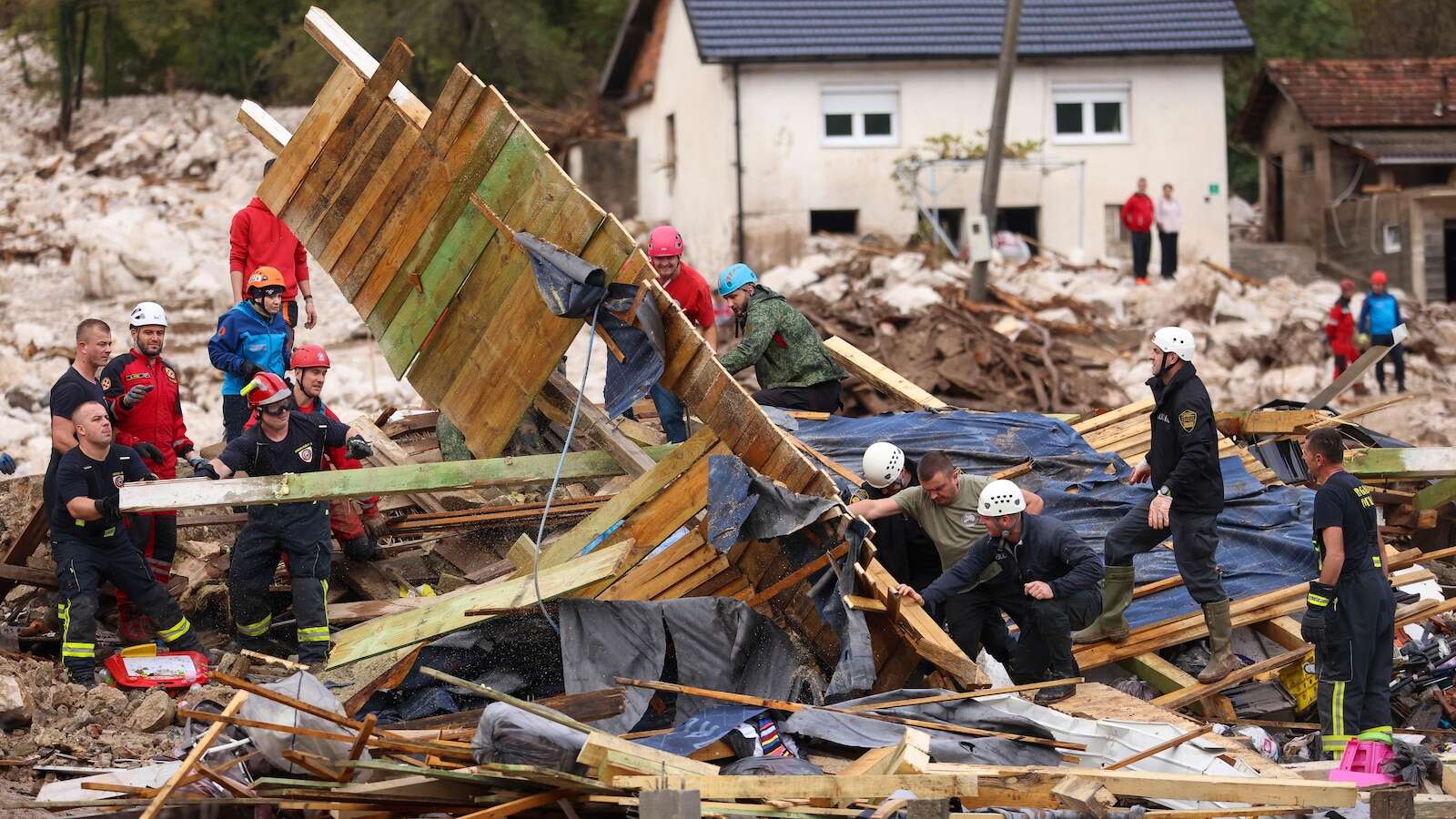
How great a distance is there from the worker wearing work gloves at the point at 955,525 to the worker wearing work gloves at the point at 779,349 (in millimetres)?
2348

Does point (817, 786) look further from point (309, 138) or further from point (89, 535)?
point (309, 138)

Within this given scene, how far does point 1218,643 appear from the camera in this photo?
880 cm

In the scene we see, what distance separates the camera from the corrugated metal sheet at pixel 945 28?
27078 mm

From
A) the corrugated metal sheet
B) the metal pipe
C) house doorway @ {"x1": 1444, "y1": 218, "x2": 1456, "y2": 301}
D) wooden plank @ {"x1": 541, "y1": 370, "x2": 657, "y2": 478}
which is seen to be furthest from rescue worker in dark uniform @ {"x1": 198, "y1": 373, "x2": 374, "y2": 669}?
house doorway @ {"x1": 1444, "y1": 218, "x2": 1456, "y2": 301}

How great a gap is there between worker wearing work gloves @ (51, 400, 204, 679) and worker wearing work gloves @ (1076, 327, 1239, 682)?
5329 millimetres

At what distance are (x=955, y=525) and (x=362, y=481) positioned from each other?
3.17m

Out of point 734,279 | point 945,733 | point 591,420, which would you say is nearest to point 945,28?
point 734,279

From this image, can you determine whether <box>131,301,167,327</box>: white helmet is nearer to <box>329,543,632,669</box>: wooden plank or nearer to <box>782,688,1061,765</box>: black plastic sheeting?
<box>329,543,632,669</box>: wooden plank

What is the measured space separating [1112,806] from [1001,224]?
21.7 meters

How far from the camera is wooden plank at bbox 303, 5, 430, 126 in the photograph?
9.53 m

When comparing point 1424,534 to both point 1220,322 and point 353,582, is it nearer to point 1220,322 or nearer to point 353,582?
point 353,582

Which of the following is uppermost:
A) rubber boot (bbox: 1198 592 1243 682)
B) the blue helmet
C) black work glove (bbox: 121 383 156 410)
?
the blue helmet

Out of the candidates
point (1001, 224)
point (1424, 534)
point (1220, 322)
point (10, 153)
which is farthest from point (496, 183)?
point (10, 153)

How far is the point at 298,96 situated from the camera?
33.4 m
